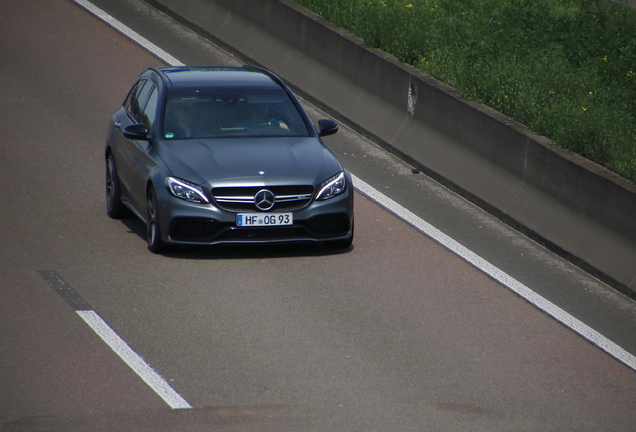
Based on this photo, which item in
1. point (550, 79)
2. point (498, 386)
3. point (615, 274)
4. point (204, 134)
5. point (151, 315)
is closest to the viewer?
point (498, 386)

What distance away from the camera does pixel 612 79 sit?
15250mm

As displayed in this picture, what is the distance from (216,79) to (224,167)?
1859mm

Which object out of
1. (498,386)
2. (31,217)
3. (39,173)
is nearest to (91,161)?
(39,173)

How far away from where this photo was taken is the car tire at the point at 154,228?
11.0 metres

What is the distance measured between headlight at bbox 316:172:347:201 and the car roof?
1757 mm

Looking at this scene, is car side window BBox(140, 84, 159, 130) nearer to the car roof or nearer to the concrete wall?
the car roof

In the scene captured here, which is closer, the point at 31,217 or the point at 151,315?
the point at 151,315

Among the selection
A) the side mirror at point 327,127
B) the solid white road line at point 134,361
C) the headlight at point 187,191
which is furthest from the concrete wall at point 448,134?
the solid white road line at point 134,361

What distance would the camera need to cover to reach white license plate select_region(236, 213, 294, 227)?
35.3 feet

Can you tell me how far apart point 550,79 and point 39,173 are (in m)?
6.66

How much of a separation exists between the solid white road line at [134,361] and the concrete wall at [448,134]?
4691 mm

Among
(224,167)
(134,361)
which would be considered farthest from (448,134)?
(134,361)

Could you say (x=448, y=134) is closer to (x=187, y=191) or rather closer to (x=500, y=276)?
(x=500, y=276)

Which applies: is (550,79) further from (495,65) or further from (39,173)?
(39,173)
